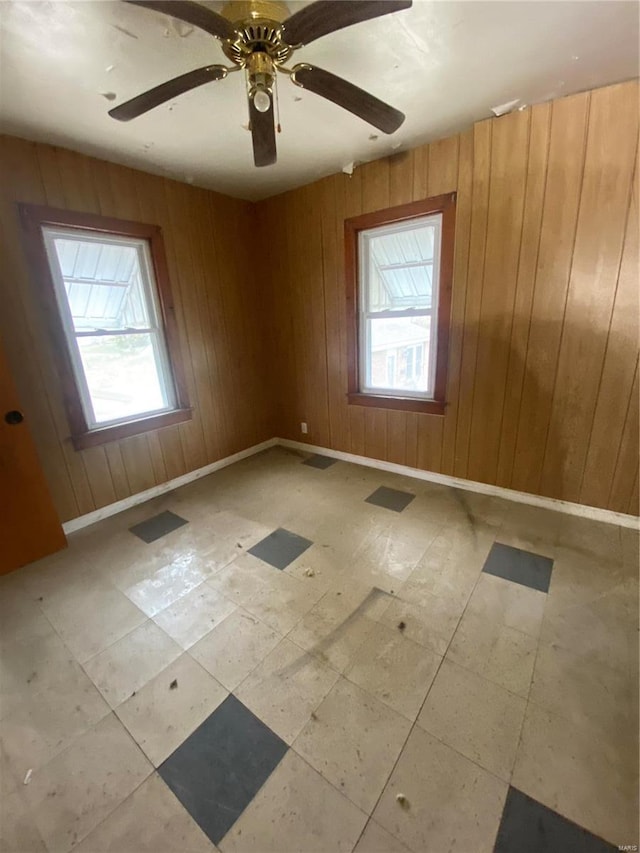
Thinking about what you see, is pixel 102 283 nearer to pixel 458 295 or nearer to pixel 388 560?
A: pixel 458 295

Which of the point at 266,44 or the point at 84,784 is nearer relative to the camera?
the point at 84,784

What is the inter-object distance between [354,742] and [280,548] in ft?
3.61

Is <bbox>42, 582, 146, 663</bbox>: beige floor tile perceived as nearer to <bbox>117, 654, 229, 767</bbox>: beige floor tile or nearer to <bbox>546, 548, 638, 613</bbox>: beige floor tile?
<bbox>117, 654, 229, 767</bbox>: beige floor tile

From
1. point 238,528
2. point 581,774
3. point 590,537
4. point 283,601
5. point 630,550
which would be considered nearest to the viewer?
point 581,774

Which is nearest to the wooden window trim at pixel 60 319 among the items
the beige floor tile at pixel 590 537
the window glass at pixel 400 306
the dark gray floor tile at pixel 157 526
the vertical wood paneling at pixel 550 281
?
the dark gray floor tile at pixel 157 526

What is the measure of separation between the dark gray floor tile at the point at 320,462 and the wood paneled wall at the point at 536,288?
735 mm

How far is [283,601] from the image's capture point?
1.72 meters

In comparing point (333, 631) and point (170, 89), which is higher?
point (170, 89)

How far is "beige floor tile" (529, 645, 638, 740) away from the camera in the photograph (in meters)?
1.17

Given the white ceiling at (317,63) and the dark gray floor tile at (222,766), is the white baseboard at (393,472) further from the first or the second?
the white ceiling at (317,63)

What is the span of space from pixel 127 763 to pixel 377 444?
2.51 metres

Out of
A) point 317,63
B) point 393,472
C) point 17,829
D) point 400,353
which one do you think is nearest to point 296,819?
point 17,829

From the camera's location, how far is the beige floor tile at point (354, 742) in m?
1.04

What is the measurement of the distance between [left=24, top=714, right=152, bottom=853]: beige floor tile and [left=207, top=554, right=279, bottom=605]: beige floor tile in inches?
26.1
